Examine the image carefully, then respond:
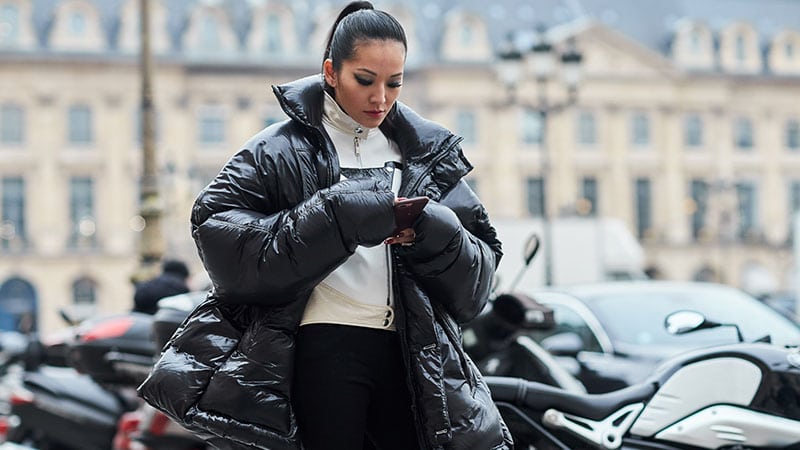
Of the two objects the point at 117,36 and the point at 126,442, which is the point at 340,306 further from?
the point at 117,36

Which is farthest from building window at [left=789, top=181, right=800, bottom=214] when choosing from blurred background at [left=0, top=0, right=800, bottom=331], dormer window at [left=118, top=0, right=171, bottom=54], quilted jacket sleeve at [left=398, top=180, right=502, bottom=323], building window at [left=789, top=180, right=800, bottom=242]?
quilted jacket sleeve at [left=398, top=180, right=502, bottom=323]

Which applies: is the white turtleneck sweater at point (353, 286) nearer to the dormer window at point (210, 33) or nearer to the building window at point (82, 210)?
the building window at point (82, 210)

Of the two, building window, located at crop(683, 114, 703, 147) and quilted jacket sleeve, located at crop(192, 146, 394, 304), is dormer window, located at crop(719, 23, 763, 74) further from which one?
quilted jacket sleeve, located at crop(192, 146, 394, 304)

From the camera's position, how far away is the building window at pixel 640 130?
6481cm

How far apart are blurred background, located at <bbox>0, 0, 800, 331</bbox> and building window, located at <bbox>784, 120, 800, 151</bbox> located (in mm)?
149

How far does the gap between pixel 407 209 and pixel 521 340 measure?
309 centimetres

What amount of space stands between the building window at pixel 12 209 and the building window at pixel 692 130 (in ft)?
106

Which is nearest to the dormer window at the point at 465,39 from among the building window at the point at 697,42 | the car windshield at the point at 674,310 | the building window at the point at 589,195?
the building window at the point at 589,195

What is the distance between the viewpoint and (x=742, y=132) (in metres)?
67.4

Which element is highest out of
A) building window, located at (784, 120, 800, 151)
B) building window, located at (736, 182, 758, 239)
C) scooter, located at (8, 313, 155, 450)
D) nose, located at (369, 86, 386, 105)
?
nose, located at (369, 86, 386, 105)

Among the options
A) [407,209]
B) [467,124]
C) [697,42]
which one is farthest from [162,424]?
[697,42]

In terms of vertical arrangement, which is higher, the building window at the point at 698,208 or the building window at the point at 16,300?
the building window at the point at 698,208

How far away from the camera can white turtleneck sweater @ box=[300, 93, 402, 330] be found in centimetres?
285

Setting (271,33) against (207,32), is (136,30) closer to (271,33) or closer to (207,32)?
(207,32)
